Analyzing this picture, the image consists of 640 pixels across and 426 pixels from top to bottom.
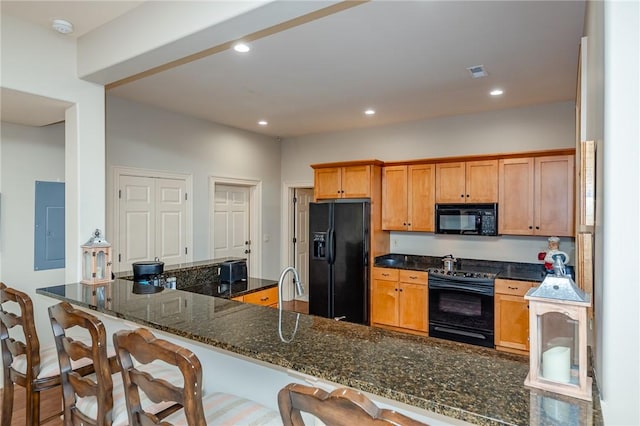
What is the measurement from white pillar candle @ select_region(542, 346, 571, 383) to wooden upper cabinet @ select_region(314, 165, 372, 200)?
3.92 meters

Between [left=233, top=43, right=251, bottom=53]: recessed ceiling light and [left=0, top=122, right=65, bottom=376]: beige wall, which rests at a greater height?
[left=233, top=43, right=251, bottom=53]: recessed ceiling light

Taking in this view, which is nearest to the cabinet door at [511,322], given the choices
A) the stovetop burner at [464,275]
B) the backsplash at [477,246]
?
the stovetop burner at [464,275]

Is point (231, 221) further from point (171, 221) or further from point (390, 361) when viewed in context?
point (390, 361)

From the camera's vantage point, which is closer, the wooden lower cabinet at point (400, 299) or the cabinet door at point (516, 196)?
the cabinet door at point (516, 196)

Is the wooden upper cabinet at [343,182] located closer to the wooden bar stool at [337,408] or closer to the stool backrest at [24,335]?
the stool backrest at [24,335]

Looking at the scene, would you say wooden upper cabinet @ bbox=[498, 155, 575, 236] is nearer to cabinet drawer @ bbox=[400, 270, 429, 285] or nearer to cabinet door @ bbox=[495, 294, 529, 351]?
cabinet door @ bbox=[495, 294, 529, 351]

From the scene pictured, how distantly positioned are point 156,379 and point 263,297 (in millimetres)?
2135

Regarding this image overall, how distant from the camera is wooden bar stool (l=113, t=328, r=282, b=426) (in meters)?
1.04

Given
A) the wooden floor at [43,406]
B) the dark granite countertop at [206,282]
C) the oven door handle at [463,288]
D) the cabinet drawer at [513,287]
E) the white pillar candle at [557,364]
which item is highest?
the white pillar candle at [557,364]

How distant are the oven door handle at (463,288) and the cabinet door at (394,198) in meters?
0.91

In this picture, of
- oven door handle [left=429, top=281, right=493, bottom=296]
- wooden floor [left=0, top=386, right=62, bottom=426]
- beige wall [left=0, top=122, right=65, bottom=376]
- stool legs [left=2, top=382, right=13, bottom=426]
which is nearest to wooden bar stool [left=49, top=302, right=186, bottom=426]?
stool legs [left=2, top=382, right=13, bottom=426]

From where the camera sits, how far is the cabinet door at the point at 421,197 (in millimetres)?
4793

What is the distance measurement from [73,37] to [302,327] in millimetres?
2623

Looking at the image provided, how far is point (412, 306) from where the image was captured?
459 cm
